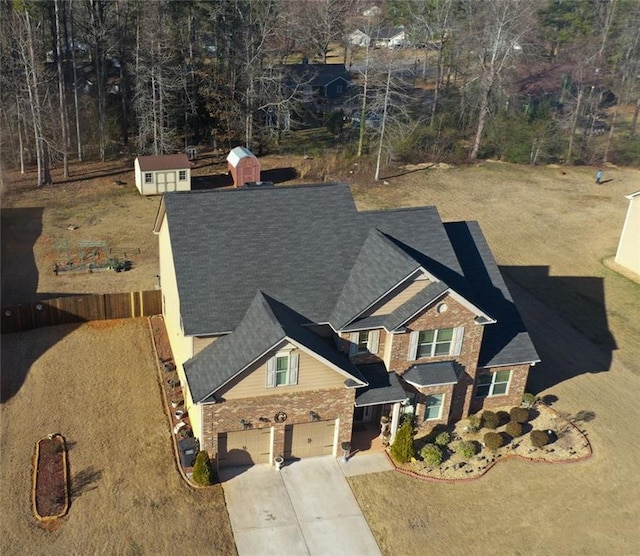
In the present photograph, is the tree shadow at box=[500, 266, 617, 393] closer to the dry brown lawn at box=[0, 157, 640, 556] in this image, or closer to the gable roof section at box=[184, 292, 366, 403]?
the dry brown lawn at box=[0, 157, 640, 556]

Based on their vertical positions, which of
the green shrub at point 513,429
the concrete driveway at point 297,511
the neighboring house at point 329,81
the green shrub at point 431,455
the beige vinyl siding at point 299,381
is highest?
the neighboring house at point 329,81

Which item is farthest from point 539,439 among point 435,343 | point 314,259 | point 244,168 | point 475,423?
point 244,168

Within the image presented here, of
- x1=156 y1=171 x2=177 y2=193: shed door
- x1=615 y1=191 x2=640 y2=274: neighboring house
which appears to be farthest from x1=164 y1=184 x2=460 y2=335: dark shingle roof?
x1=156 y1=171 x2=177 y2=193: shed door

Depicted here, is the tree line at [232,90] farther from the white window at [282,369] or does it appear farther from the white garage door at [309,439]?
the white garage door at [309,439]

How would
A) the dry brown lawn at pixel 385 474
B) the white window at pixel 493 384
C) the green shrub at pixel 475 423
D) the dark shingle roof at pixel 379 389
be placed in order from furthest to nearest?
the white window at pixel 493 384
the green shrub at pixel 475 423
the dark shingle roof at pixel 379 389
the dry brown lawn at pixel 385 474

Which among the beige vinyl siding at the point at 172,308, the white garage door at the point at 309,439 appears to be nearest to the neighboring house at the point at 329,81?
the beige vinyl siding at the point at 172,308

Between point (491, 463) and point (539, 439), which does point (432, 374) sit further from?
point (539, 439)

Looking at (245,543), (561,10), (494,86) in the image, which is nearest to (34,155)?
(494,86)

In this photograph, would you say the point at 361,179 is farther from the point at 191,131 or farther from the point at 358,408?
the point at 358,408
